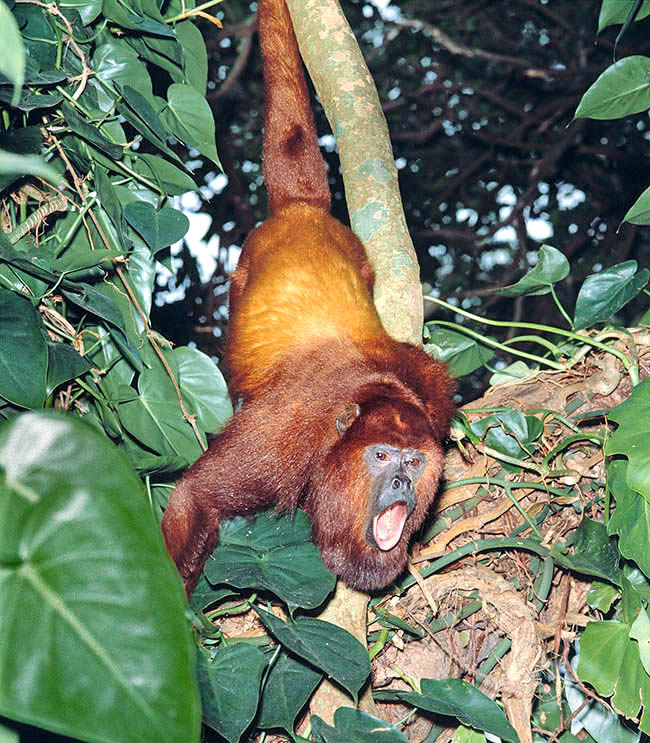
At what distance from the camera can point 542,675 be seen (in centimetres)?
229

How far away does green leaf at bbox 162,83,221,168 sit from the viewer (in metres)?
2.12

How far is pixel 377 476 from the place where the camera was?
2.24 metres

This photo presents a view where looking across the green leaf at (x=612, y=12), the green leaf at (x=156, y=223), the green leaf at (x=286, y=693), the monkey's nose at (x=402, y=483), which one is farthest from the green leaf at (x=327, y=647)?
the green leaf at (x=612, y=12)

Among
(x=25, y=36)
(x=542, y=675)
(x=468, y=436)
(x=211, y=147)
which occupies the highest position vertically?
(x=25, y=36)

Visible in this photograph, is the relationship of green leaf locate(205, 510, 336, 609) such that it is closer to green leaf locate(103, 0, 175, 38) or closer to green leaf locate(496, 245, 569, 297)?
green leaf locate(496, 245, 569, 297)

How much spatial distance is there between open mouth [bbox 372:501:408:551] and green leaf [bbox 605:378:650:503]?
2.04ft

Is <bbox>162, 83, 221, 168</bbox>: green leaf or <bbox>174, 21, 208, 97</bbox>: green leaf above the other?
<bbox>174, 21, 208, 97</bbox>: green leaf

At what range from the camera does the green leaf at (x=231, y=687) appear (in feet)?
5.17

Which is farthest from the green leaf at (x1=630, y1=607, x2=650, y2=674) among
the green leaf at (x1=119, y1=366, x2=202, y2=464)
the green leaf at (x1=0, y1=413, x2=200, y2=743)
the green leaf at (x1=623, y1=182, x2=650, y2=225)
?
the green leaf at (x1=0, y1=413, x2=200, y2=743)

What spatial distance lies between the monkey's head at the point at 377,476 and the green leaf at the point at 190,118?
847 millimetres

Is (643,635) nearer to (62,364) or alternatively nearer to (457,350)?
(457,350)

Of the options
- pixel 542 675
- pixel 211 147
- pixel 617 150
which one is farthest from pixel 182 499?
pixel 617 150

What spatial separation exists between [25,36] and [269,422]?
3.86 ft

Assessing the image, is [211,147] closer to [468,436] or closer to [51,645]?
[468,436]
